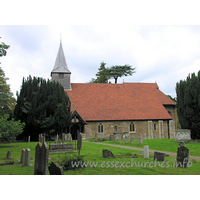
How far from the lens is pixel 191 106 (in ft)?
69.9

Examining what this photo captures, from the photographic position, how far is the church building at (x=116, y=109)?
28.2 m

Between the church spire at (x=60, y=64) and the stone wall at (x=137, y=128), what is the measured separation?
10.8 m

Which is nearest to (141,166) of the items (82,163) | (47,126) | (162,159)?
(162,159)

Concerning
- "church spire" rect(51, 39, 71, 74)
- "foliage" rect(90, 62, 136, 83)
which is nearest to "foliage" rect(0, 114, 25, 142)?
"church spire" rect(51, 39, 71, 74)

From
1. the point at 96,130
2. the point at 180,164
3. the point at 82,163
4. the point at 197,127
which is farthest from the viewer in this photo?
the point at 96,130

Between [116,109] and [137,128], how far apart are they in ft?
14.2

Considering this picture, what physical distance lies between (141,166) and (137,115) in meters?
22.0

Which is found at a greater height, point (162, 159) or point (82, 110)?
point (82, 110)

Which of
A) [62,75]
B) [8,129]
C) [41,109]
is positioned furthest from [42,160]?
[62,75]

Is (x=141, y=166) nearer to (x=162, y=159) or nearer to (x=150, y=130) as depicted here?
(x=162, y=159)

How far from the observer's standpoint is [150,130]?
29.0m

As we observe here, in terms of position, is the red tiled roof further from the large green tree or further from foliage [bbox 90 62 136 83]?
foliage [bbox 90 62 136 83]

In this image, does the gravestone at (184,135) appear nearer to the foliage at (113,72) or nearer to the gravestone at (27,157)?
the gravestone at (27,157)

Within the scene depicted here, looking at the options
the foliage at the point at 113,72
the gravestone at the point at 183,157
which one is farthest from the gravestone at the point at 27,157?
the foliage at the point at 113,72
